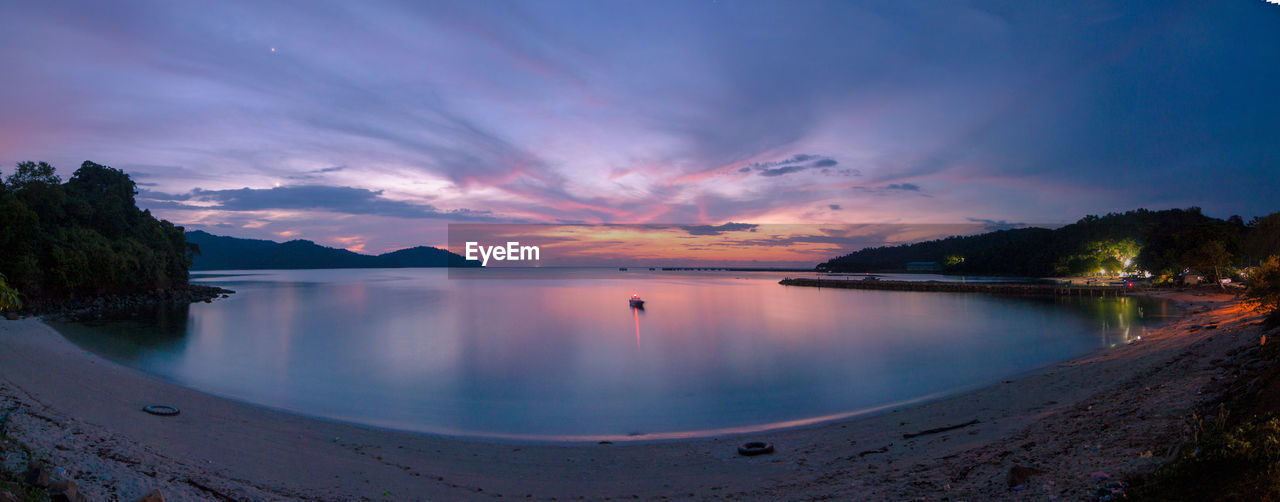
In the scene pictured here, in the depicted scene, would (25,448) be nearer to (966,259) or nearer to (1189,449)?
(1189,449)

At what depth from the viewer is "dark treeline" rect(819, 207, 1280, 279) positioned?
3781 cm

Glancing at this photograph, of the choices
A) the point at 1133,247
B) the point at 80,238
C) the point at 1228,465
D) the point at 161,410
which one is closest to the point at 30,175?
the point at 80,238

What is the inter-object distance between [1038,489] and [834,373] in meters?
14.8

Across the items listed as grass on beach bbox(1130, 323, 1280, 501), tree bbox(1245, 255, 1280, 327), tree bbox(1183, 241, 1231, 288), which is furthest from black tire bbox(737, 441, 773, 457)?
tree bbox(1183, 241, 1231, 288)

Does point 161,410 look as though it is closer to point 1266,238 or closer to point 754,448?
point 754,448

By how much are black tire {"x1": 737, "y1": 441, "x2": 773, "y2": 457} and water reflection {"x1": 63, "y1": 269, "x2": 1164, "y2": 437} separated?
299 cm

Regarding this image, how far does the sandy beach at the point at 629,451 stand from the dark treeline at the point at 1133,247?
28827 mm

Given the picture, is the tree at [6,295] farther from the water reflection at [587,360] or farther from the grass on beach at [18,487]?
the water reflection at [587,360]

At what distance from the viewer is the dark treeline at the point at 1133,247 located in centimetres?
3781

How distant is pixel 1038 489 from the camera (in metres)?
5.14

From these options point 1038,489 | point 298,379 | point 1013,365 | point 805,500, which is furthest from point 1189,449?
point 298,379

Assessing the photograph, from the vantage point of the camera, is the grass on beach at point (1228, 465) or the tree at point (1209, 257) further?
the tree at point (1209, 257)

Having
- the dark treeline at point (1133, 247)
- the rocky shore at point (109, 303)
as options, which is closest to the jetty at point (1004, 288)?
the dark treeline at point (1133, 247)

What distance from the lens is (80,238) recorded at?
32375mm
